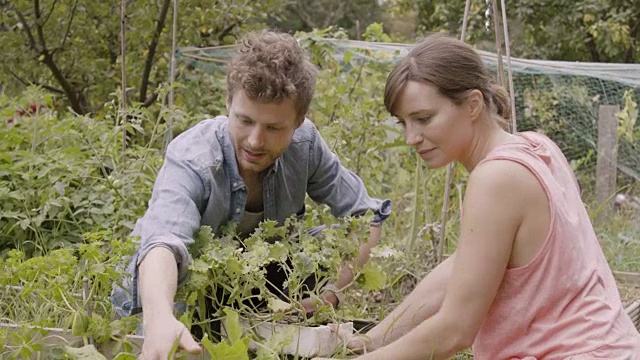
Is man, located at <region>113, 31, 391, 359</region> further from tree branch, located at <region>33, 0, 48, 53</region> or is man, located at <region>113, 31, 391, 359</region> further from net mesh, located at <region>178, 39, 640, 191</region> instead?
tree branch, located at <region>33, 0, 48, 53</region>

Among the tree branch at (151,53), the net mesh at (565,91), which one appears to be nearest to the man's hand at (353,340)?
the net mesh at (565,91)

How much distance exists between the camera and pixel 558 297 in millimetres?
2285

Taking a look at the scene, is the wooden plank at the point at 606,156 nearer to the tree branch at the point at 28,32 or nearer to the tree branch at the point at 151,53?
the tree branch at the point at 151,53

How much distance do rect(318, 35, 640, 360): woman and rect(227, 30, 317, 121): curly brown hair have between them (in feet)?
1.01

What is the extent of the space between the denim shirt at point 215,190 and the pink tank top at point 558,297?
77 centimetres

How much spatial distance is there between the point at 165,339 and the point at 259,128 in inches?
29.5

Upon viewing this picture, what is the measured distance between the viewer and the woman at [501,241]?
87.5 inches

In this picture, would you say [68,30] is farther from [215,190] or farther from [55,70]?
[215,190]

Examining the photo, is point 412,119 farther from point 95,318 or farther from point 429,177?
point 429,177

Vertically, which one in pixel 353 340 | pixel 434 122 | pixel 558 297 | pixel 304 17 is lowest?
pixel 304 17

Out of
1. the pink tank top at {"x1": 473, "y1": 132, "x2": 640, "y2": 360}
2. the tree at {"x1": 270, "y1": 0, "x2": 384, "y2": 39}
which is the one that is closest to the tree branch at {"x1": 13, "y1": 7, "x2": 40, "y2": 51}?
the pink tank top at {"x1": 473, "y1": 132, "x2": 640, "y2": 360}

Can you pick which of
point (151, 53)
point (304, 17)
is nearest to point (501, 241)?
point (151, 53)

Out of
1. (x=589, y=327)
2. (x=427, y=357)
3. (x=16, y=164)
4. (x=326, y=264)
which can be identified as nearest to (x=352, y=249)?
(x=326, y=264)

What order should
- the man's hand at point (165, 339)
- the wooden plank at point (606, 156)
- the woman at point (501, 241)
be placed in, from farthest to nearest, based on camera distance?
the wooden plank at point (606, 156)
the woman at point (501, 241)
the man's hand at point (165, 339)
